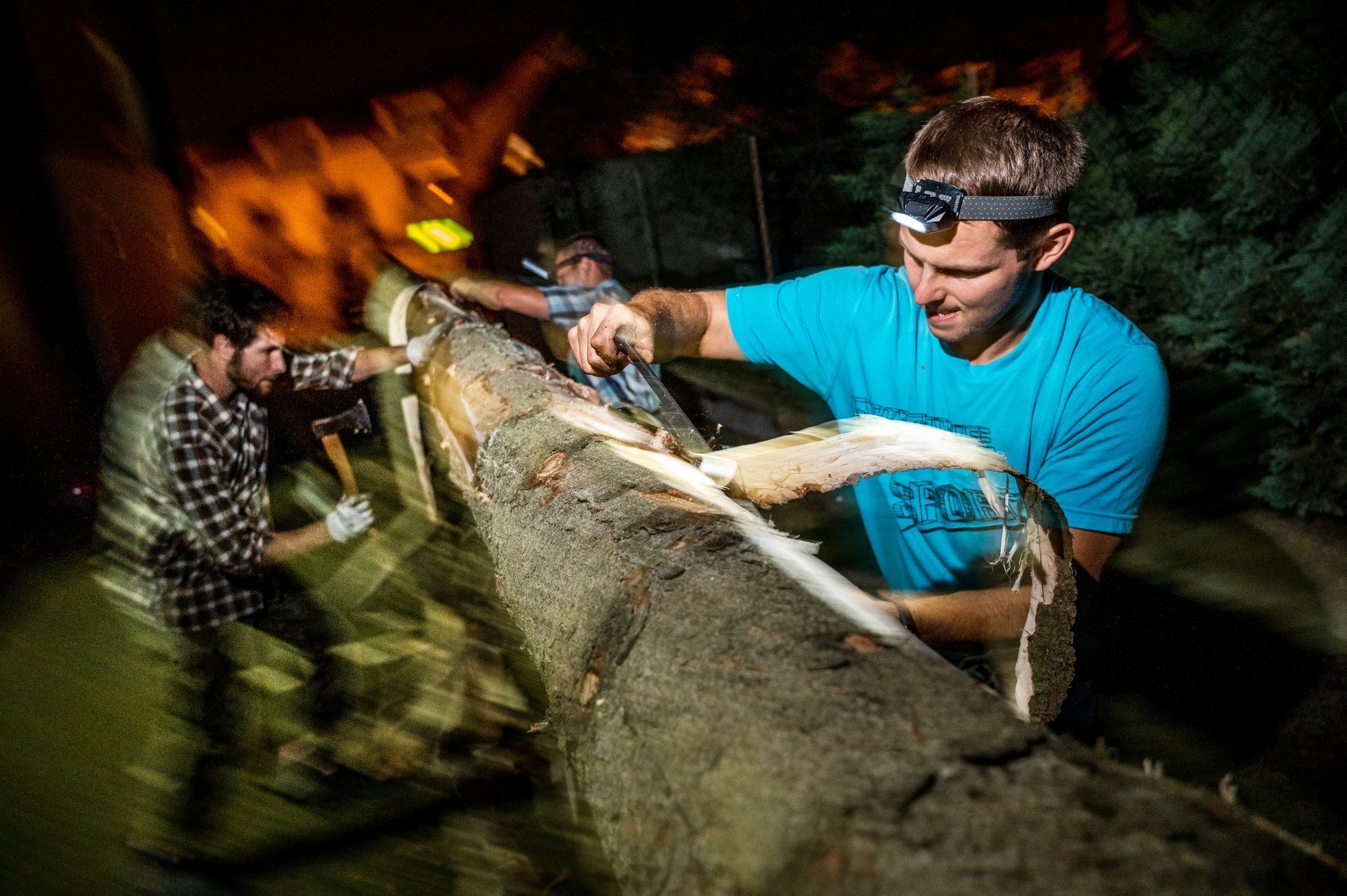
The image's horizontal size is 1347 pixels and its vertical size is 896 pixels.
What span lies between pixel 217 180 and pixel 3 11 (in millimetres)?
2209

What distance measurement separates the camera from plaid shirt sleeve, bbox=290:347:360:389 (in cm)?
405

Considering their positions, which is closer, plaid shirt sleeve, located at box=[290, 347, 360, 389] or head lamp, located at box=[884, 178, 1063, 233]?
head lamp, located at box=[884, 178, 1063, 233]

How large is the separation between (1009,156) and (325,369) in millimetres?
3945

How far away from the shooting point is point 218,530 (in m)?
3.22

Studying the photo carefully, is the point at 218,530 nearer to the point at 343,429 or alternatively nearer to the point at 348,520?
the point at 348,520

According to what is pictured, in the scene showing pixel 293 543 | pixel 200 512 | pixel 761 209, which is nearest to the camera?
pixel 200 512

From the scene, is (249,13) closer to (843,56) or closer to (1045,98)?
(843,56)

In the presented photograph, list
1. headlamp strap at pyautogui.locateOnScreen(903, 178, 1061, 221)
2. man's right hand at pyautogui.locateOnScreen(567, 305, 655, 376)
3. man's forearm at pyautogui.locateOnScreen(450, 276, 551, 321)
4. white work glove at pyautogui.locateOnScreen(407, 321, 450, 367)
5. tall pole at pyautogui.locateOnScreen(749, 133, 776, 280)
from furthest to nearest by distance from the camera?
tall pole at pyautogui.locateOnScreen(749, 133, 776, 280) < man's forearm at pyautogui.locateOnScreen(450, 276, 551, 321) < white work glove at pyautogui.locateOnScreen(407, 321, 450, 367) < man's right hand at pyautogui.locateOnScreen(567, 305, 655, 376) < headlamp strap at pyautogui.locateOnScreen(903, 178, 1061, 221)

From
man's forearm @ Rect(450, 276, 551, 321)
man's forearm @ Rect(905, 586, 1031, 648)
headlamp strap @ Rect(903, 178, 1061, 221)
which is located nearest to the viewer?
man's forearm @ Rect(905, 586, 1031, 648)

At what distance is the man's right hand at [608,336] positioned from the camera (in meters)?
2.11

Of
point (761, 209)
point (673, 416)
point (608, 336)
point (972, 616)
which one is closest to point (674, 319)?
point (608, 336)

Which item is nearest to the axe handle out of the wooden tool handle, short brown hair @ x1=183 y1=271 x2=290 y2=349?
the wooden tool handle

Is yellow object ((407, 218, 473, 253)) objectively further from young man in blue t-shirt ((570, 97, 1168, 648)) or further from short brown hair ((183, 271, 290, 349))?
young man in blue t-shirt ((570, 97, 1168, 648))

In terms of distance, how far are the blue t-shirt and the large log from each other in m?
1.03
